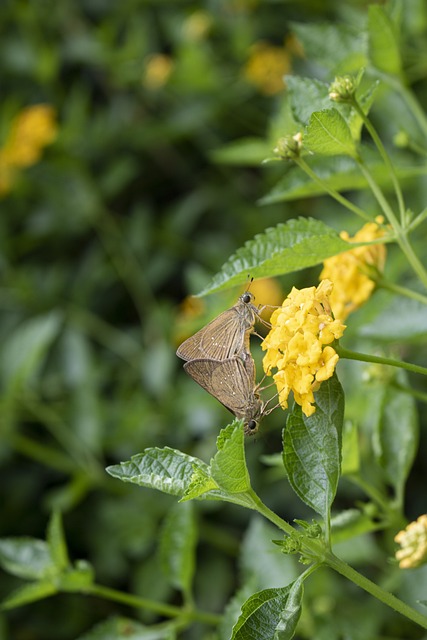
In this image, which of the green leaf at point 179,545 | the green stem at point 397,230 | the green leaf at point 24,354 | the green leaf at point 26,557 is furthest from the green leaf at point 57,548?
the green leaf at point 24,354

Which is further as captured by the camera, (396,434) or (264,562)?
(264,562)

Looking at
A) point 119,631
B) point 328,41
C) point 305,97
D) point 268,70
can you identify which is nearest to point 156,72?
point 268,70

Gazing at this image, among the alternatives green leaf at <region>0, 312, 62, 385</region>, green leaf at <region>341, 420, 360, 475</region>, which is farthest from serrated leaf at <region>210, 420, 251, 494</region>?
green leaf at <region>0, 312, 62, 385</region>

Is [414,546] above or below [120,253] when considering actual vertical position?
below

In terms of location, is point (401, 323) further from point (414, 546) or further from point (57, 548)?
point (57, 548)

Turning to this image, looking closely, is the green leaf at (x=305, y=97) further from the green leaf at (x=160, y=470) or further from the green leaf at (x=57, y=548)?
the green leaf at (x=57, y=548)

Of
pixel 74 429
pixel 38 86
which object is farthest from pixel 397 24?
pixel 38 86

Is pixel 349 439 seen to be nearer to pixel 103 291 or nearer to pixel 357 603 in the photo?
pixel 357 603
